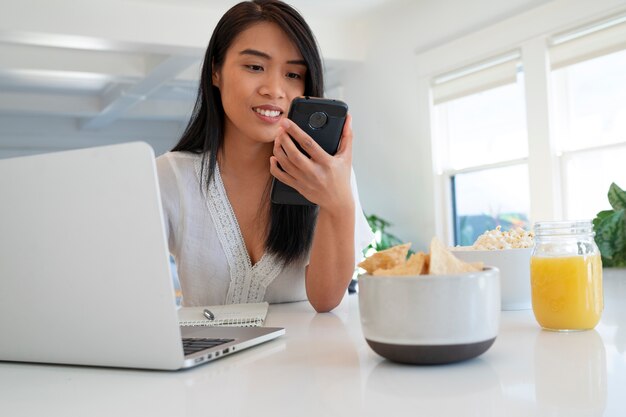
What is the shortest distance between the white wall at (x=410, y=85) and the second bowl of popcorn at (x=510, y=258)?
341cm

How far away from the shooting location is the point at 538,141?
4.20 m

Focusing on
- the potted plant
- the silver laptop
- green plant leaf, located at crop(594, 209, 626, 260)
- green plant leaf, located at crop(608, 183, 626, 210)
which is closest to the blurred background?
the potted plant

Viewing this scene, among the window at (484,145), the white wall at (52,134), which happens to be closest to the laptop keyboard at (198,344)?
the window at (484,145)

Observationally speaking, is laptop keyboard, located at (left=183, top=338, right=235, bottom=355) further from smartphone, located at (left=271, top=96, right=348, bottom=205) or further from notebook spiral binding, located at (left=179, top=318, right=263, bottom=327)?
smartphone, located at (left=271, top=96, right=348, bottom=205)

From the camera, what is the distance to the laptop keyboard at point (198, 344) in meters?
0.76

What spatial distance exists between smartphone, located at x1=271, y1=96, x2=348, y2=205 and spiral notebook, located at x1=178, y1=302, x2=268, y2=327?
11.4 inches

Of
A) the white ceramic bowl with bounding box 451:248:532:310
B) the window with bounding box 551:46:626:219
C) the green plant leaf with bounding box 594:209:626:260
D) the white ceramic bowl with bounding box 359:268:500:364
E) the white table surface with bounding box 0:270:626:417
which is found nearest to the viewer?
the white table surface with bounding box 0:270:626:417

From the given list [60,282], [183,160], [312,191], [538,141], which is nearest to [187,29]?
[538,141]

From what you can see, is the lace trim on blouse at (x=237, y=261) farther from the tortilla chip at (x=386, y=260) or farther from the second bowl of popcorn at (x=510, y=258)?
the tortilla chip at (x=386, y=260)

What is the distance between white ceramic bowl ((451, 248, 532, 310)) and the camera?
1019mm

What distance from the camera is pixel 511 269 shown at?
1035mm

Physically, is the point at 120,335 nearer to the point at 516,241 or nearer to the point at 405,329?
the point at 405,329

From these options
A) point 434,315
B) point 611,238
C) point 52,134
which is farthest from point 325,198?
point 52,134

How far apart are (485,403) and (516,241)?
22.0 inches
